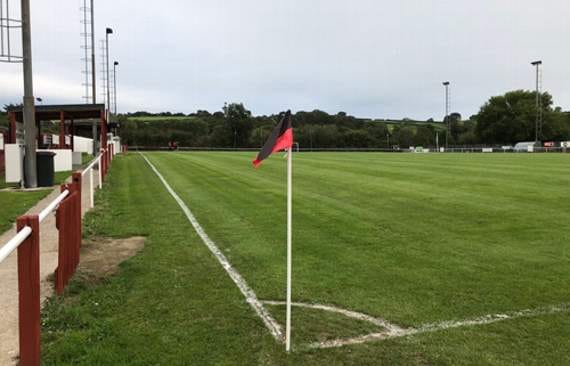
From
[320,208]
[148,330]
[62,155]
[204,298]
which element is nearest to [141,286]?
[204,298]

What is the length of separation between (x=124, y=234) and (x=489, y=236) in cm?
612

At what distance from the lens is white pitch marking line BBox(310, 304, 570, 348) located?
14.6 feet

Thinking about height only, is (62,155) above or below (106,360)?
above

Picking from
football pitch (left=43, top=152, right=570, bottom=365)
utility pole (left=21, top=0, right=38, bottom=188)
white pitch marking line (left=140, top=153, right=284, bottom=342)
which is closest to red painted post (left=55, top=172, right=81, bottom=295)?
football pitch (left=43, top=152, right=570, bottom=365)

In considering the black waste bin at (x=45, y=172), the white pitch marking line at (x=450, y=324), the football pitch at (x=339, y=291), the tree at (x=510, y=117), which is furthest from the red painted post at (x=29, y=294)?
the tree at (x=510, y=117)

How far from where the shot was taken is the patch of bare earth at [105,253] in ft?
22.5

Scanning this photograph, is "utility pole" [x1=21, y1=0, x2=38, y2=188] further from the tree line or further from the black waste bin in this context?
the tree line

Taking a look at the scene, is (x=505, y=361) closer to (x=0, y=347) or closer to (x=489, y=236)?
(x=0, y=347)

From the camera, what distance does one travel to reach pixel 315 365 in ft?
13.2

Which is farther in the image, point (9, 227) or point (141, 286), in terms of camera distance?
point (9, 227)

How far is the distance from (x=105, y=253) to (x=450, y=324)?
16.8ft

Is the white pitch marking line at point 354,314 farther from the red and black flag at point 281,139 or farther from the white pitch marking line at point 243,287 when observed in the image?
the red and black flag at point 281,139

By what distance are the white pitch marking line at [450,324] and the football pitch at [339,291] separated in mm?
18

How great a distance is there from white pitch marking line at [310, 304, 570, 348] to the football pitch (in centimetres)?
2
